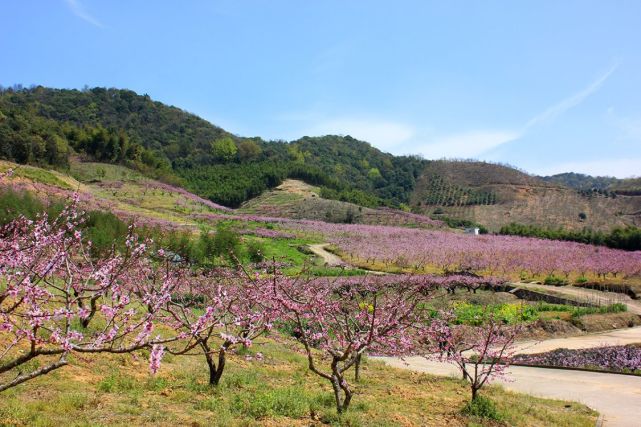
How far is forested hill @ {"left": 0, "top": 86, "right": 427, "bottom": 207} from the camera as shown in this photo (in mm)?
69938

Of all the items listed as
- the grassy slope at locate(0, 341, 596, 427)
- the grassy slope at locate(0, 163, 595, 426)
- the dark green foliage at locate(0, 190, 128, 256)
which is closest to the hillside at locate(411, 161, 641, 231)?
the dark green foliage at locate(0, 190, 128, 256)

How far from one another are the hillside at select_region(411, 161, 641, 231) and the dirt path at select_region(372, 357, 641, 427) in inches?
2923

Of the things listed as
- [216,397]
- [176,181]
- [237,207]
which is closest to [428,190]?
[237,207]

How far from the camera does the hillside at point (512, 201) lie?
292 feet

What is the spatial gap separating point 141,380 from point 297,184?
295 ft

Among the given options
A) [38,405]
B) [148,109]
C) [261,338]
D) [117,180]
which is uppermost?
[148,109]

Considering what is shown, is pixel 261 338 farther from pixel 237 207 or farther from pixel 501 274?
pixel 237 207

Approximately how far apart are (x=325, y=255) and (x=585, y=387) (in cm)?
2989

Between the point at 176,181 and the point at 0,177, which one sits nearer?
the point at 0,177

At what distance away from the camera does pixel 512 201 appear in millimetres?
105812

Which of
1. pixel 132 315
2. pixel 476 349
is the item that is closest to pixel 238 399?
pixel 132 315

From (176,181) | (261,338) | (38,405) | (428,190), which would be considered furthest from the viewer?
(428,190)

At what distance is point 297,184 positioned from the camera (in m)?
98.4

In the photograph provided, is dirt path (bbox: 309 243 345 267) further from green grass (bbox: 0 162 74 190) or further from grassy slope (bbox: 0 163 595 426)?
green grass (bbox: 0 162 74 190)
